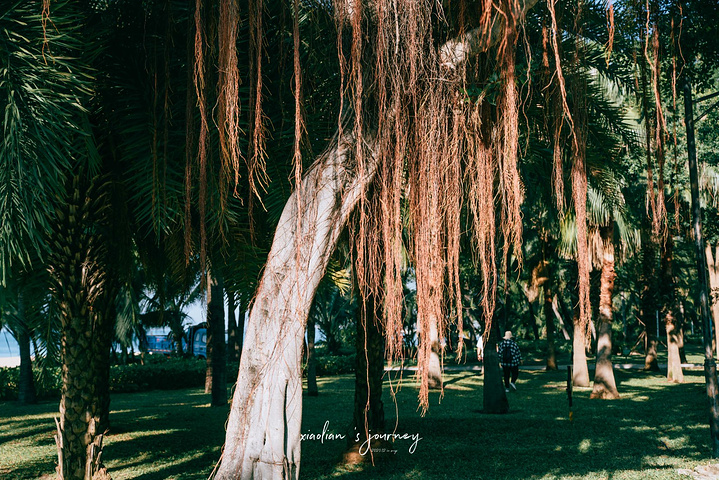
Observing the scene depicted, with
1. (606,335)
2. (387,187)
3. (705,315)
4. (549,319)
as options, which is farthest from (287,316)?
(549,319)

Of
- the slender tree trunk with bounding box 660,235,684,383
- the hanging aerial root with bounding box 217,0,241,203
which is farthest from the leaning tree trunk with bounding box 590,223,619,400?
the hanging aerial root with bounding box 217,0,241,203

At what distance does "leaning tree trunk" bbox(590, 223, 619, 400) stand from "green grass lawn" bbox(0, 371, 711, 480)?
473 mm

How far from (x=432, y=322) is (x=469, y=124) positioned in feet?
4.14

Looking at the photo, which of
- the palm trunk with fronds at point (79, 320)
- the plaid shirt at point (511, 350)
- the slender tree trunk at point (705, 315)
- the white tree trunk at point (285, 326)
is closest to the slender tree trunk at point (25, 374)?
the palm trunk with fronds at point (79, 320)

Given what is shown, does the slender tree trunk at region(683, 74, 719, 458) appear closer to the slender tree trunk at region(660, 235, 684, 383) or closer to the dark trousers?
the dark trousers

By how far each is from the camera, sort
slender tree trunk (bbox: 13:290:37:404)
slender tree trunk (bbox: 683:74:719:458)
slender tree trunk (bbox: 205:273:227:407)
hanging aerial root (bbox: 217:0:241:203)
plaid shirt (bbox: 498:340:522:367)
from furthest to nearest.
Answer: plaid shirt (bbox: 498:340:522:367) < slender tree trunk (bbox: 13:290:37:404) < slender tree trunk (bbox: 205:273:227:407) < slender tree trunk (bbox: 683:74:719:458) < hanging aerial root (bbox: 217:0:241:203)

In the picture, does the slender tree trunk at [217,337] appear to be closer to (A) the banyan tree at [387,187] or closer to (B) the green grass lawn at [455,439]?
(B) the green grass lawn at [455,439]

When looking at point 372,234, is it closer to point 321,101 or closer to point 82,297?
point 321,101

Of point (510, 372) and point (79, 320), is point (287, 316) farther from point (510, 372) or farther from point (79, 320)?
point (510, 372)

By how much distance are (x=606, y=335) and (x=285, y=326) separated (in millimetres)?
13668

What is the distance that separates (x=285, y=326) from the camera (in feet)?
10.1

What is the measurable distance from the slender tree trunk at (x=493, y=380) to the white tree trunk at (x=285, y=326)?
28.5 ft

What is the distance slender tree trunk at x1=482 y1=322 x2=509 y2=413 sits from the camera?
1132cm

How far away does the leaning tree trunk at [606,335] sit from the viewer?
14.3 meters
